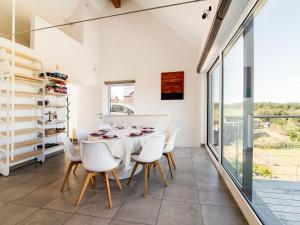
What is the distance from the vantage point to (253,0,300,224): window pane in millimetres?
1428

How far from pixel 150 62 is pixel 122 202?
14.7 feet

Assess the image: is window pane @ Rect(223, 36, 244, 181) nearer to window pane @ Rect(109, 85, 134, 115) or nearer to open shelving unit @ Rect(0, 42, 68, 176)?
window pane @ Rect(109, 85, 134, 115)

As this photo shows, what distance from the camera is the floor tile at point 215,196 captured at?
2.15m

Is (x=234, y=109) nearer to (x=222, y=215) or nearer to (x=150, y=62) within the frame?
(x=222, y=215)

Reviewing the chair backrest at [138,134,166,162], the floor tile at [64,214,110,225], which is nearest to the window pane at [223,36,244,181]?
the chair backrest at [138,134,166,162]

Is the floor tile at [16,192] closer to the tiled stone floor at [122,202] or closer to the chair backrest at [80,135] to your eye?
the tiled stone floor at [122,202]

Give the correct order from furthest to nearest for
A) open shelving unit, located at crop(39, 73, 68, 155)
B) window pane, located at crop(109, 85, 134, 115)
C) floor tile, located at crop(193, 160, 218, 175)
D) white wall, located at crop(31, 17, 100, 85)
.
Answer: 1. window pane, located at crop(109, 85, 134, 115)
2. open shelving unit, located at crop(39, 73, 68, 155)
3. white wall, located at crop(31, 17, 100, 85)
4. floor tile, located at crop(193, 160, 218, 175)

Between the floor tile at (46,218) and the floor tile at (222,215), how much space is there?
155cm

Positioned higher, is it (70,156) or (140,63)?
(140,63)

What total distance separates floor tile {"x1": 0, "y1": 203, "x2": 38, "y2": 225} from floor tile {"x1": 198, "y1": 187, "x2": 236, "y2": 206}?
2104mm

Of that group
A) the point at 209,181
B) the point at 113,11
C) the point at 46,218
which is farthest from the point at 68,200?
the point at 113,11

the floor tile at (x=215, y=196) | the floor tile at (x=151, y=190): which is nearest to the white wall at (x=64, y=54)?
the floor tile at (x=151, y=190)

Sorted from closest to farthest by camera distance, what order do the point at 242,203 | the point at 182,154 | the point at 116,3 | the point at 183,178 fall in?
the point at 242,203 < the point at 183,178 < the point at 182,154 < the point at 116,3

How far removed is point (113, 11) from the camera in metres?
6.00
